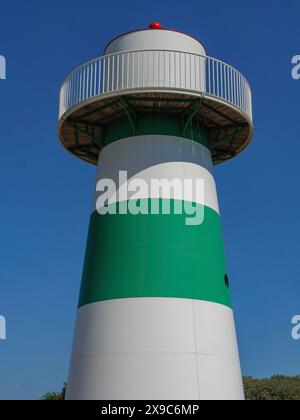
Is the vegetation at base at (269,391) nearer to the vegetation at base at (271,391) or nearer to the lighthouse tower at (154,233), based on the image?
the vegetation at base at (271,391)

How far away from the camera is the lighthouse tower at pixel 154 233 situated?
40.9 feet

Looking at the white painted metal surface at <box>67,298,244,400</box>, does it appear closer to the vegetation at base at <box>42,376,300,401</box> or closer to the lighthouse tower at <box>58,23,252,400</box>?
the lighthouse tower at <box>58,23,252,400</box>

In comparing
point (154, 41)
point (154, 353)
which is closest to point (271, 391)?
point (154, 353)

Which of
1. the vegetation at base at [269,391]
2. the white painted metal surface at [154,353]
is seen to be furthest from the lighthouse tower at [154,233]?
the vegetation at base at [269,391]

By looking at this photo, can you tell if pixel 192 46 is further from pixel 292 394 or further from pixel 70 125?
pixel 292 394

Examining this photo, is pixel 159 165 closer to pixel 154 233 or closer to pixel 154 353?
pixel 154 233

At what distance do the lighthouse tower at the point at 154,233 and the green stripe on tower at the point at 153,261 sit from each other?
1.0 inches

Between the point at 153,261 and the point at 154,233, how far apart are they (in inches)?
28.0

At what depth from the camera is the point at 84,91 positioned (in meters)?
14.4

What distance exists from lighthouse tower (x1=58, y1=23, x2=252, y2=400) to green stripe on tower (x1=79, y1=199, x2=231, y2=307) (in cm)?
3

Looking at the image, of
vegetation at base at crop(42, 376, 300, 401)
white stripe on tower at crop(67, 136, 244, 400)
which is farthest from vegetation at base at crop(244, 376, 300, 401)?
white stripe on tower at crop(67, 136, 244, 400)

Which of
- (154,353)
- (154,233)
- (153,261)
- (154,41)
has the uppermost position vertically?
(154,41)

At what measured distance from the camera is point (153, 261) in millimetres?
13133
